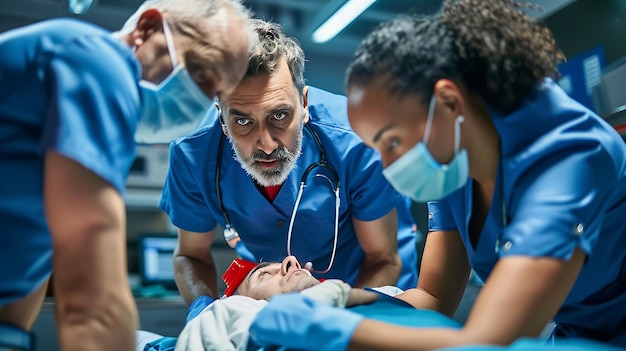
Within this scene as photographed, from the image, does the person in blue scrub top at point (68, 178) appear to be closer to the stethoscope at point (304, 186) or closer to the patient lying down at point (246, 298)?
the patient lying down at point (246, 298)

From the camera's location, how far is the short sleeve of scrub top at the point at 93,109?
0.92 metres

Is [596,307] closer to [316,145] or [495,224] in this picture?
[495,224]

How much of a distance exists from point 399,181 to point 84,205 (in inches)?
24.2

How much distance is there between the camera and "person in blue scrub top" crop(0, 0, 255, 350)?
0.92m

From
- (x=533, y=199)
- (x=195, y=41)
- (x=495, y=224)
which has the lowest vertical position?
(x=495, y=224)

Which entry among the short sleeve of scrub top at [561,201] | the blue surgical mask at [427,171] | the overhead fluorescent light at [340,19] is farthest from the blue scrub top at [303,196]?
the overhead fluorescent light at [340,19]

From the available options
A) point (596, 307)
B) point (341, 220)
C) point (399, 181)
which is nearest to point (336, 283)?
point (399, 181)

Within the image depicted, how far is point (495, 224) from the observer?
4.03ft

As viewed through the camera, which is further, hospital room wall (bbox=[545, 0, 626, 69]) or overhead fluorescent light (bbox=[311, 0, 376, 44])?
overhead fluorescent light (bbox=[311, 0, 376, 44])

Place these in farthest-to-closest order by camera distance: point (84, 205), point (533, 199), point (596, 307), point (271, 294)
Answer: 1. point (271, 294)
2. point (596, 307)
3. point (533, 199)
4. point (84, 205)

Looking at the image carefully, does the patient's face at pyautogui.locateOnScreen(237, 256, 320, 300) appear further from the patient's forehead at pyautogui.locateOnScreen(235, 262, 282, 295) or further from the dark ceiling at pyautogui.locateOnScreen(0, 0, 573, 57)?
the dark ceiling at pyautogui.locateOnScreen(0, 0, 573, 57)

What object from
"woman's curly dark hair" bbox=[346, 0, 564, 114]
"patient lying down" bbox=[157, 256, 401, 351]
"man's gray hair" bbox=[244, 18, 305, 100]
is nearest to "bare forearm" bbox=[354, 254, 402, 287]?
"patient lying down" bbox=[157, 256, 401, 351]

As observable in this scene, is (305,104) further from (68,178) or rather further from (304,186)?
(68,178)

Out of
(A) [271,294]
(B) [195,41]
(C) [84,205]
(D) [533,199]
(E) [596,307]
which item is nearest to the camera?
(C) [84,205]
